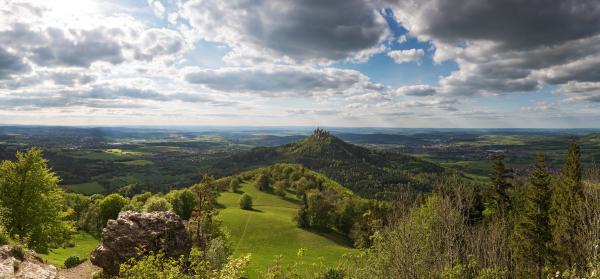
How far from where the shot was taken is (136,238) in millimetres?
33469

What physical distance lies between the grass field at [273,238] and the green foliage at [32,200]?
139 ft

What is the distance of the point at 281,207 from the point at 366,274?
138 m

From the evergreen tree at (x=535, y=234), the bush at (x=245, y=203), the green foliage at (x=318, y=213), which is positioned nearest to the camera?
the evergreen tree at (x=535, y=234)

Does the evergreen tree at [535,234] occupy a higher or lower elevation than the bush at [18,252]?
lower

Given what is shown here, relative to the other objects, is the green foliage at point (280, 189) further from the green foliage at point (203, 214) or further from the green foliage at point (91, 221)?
the green foliage at point (203, 214)

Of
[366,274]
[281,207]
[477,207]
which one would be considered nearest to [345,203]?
[281,207]

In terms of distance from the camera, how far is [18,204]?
44906 millimetres

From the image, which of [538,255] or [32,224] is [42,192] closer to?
[32,224]

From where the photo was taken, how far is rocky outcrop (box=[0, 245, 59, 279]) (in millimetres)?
23094

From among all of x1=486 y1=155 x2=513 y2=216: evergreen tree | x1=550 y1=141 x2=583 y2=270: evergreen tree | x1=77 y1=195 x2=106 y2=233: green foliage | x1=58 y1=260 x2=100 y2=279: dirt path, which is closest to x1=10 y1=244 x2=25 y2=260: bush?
x1=58 y1=260 x2=100 y2=279: dirt path

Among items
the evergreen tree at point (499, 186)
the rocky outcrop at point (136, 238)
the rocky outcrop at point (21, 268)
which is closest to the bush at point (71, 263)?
the rocky outcrop at point (136, 238)

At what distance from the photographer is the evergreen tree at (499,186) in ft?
238

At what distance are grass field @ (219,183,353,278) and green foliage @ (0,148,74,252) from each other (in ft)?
139

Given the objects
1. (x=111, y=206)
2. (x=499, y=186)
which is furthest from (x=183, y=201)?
(x=499, y=186)
